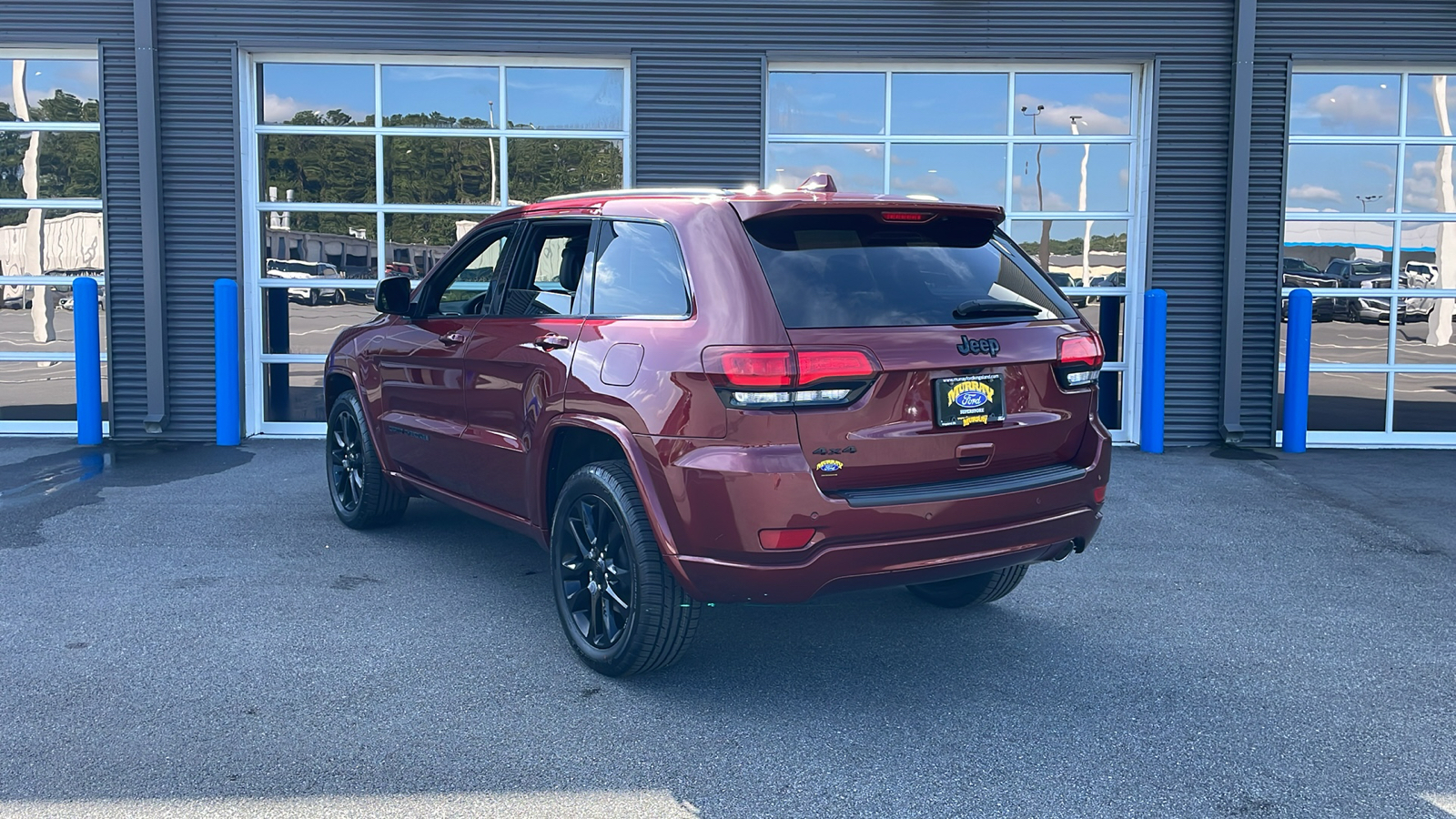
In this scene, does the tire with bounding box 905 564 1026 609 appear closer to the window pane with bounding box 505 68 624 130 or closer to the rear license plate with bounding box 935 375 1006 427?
the rear license plate with bounding box 935 375 1006 427

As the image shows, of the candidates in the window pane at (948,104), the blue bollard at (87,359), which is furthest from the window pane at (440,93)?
the window pane at (948,104)

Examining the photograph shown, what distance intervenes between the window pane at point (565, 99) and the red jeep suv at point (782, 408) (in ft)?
18.0

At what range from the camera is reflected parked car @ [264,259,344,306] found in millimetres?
10289

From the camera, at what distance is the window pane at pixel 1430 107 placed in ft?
33.2

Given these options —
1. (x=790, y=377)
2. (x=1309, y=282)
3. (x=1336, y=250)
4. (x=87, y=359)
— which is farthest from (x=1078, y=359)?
(x=87, y=359)

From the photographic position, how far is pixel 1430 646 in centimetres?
480

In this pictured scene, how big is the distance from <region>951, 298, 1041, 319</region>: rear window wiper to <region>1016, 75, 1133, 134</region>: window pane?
6330 mm

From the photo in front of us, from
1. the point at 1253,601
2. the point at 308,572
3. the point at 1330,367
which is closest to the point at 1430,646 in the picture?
the point at 1253,601

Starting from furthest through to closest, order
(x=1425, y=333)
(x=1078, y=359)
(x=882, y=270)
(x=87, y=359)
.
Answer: (x=1425, y=333) < (x=87, y=359) < (x=1078, y=359) < (x=882, y=270)

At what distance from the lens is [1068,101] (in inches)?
400

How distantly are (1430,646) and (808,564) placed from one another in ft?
8.83

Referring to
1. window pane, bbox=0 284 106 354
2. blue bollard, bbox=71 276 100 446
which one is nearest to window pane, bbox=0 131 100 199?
window pane, bbox=0 284 106 354

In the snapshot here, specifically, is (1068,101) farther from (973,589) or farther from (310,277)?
(310,277)

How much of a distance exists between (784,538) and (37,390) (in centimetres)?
882
